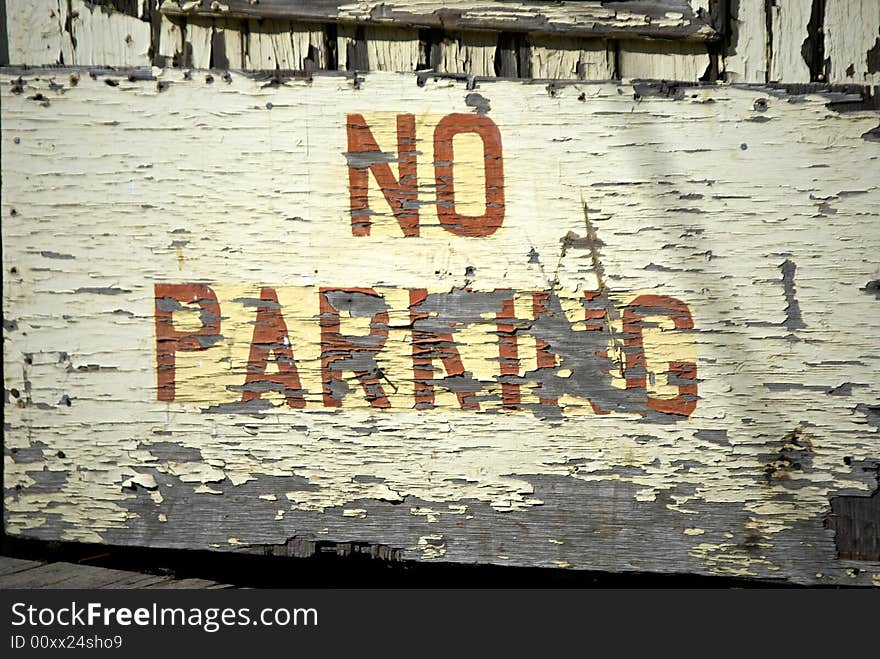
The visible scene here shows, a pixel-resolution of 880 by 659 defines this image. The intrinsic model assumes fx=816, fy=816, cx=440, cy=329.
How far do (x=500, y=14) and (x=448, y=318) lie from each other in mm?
739

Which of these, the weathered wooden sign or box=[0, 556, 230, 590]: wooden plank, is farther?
box=[0, 556, 230, 590]: wooden plank

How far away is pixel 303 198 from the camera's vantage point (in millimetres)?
1995

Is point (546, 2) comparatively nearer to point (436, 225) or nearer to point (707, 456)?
point (436, 225)

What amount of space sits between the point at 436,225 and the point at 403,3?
1.76ft

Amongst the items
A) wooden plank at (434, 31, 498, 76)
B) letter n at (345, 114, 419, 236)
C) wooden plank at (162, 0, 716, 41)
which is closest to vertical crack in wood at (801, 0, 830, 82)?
wooden plank at (162, 0, 716, 41)

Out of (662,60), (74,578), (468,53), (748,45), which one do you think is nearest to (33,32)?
(468,53)

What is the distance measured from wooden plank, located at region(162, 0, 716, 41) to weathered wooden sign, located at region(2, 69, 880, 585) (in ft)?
0.48

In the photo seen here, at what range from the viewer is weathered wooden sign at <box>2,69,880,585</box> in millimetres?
1921

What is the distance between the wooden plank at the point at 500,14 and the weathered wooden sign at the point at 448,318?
15 cm

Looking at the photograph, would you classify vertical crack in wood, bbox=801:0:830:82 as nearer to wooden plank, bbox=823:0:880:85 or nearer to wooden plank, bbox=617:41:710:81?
wooden plank, bbox=823:0:880:85

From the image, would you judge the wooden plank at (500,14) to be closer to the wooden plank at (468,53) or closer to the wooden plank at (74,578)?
the wooden plank at (468,53)

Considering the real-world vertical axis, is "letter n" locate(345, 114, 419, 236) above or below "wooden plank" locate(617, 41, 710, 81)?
below

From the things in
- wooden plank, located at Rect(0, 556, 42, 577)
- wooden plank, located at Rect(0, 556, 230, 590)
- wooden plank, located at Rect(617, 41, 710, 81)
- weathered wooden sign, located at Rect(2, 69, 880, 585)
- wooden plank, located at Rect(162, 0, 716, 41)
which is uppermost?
wooden plank, located at Rect(162, 0, 716, 41)

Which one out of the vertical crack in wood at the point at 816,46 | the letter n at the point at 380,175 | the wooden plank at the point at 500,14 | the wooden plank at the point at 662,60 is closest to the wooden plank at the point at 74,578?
the letter n at the point at 380,175
